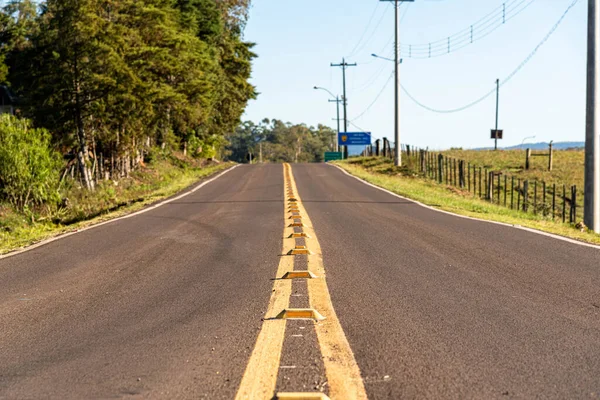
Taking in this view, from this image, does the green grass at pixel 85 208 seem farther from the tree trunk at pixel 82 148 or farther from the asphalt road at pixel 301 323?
the asphalt road at pixel 301 323

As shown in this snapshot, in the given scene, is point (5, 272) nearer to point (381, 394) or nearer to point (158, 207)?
point (381, 394)

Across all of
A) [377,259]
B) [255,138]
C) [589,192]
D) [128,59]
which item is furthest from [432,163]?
[255,138]

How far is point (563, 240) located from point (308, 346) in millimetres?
6199

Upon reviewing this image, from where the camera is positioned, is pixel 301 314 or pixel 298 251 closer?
pixel 301 314

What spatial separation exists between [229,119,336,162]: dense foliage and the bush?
98.9m

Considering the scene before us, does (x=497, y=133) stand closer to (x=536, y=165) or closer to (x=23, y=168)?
(x=536, y=165)

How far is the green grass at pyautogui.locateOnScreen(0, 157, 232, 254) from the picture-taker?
12.0 meters

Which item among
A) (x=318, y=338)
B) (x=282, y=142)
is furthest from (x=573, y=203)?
(x=282, y=142)

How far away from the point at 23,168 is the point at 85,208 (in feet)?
9.04

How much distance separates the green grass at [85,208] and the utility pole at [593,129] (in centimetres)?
1007

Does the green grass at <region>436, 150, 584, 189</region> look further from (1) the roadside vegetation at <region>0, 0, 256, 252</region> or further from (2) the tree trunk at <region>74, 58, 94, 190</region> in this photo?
(2) the tree trunk at <region>74, 58, 94, 190</region>

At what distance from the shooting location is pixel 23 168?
1786 centimetres

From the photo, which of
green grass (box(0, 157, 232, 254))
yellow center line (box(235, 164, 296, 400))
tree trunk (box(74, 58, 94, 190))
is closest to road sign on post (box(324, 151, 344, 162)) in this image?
green grass (box(0, 157, 232, 254))

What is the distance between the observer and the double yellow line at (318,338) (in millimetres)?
2977
